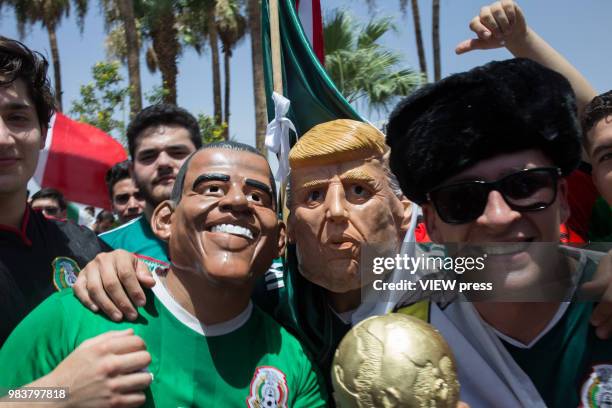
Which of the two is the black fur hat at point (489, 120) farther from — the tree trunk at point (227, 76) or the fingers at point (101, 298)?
the tree trunk at point (227, 76)

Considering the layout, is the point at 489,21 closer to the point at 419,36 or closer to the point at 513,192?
the point at 513,192

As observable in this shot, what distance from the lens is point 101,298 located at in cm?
223

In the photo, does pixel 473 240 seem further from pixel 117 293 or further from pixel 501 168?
pixel 117 293

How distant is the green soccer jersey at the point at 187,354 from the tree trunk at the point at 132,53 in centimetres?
1168

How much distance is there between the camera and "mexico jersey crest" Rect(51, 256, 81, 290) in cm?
279

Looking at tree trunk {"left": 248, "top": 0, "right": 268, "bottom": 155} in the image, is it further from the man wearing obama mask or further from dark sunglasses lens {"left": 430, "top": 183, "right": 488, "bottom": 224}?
dark sunglasses lens {"left": 430, "top": 183, "right": 488, "bottom": 224}

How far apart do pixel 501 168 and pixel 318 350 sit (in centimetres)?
115

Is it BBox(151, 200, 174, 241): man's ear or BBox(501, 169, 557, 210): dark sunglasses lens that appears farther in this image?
BBox(151, 200, 174, 241): man's ear

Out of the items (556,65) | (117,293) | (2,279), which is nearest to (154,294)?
(117,293)

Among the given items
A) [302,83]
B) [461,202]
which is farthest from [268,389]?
[302,83]

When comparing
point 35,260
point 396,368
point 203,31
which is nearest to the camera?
point 396,368

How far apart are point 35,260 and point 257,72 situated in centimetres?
1024

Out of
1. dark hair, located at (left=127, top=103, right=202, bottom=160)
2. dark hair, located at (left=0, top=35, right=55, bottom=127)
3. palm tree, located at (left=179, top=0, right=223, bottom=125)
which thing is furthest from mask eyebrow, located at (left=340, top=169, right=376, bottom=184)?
palm tree, located at (left=179, top=0, right=223, bottom=125)

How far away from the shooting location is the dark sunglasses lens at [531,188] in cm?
192
